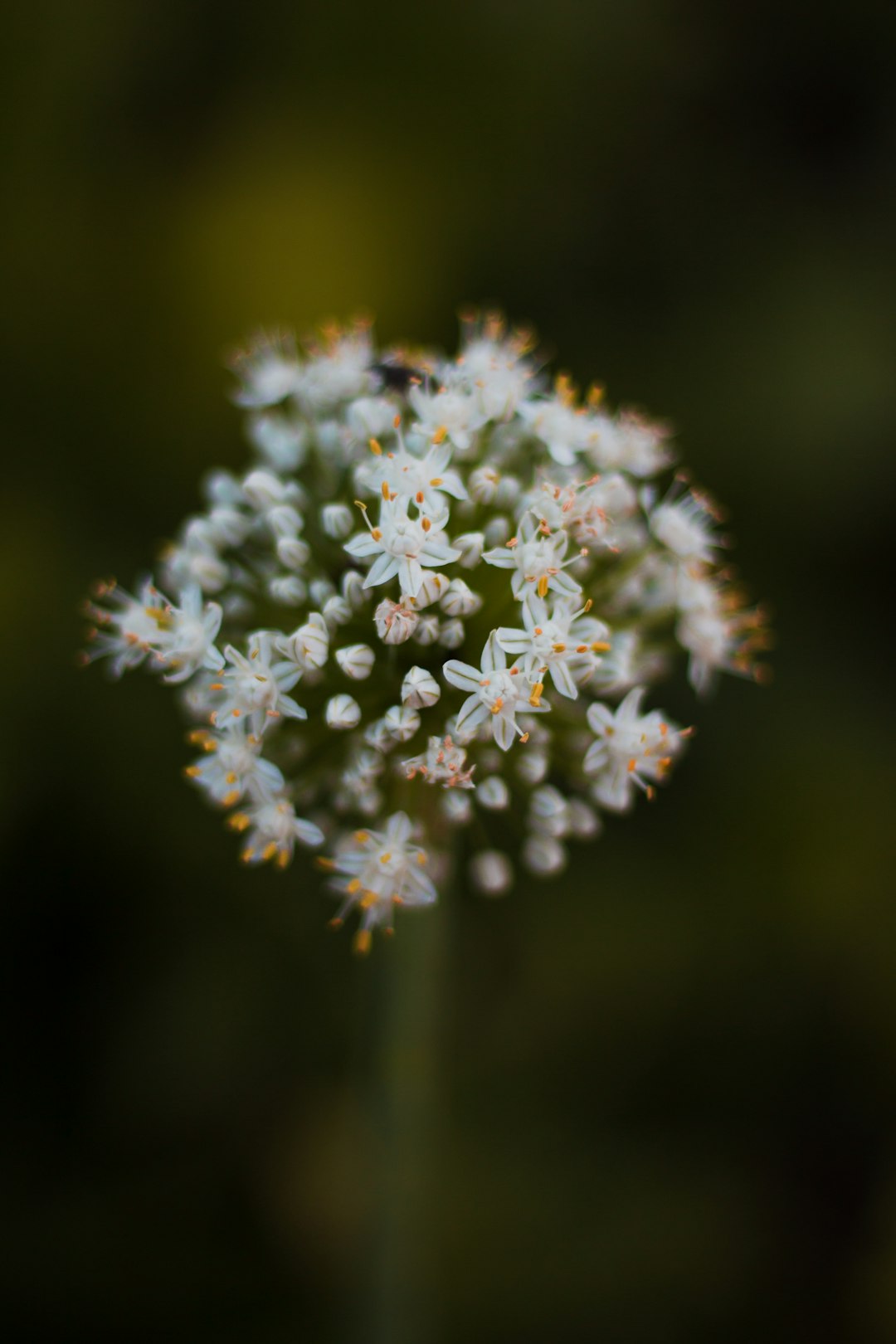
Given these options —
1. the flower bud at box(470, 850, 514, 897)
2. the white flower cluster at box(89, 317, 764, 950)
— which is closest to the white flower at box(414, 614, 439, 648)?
the white flower cluster at box(89, 317, 764, 950)

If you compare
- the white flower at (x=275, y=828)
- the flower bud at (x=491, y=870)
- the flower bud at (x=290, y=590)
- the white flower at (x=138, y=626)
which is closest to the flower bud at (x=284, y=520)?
the flower bud at (x=290, y=590)

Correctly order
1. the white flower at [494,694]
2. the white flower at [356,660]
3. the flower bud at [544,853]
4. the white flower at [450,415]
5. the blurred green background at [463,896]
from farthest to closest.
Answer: the blurred green background at [463,896], the flower bud at [544,853], the white flower at [450,415], the white flower at [356,660], the white flower at [494,694]

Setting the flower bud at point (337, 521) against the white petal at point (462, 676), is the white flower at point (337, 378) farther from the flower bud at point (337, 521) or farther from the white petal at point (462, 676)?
the white petal at point (462, 676)

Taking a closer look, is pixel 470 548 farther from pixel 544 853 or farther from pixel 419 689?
pixel 544 853

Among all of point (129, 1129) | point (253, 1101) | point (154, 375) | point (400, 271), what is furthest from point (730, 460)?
point (129, 1129)

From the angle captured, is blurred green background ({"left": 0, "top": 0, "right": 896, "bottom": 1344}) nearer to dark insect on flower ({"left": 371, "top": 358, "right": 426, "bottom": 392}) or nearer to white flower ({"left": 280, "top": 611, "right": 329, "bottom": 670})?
dark insect on flower ({"left": 371, "top": 358, "right": 426, "bottom": 392})

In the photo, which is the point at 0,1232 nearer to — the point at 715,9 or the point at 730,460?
the point at 730,460
